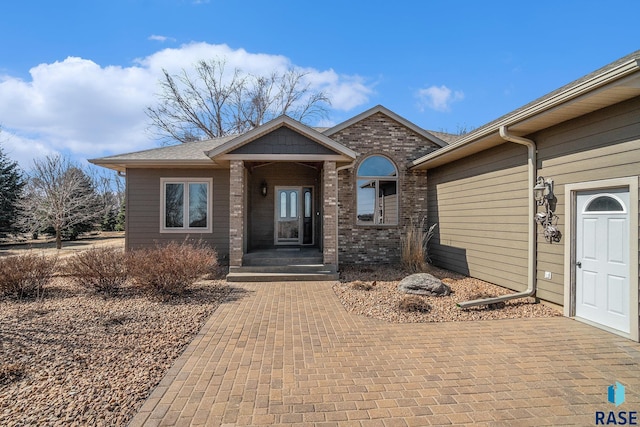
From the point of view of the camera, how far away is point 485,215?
7.67 meters

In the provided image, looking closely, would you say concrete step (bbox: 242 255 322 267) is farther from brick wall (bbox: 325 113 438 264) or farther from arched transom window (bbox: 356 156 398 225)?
arched transom window (bbox: 356 156 398 225)

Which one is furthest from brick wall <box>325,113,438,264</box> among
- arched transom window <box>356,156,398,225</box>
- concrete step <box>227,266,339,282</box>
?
concrete step <box>227,266,339,282</box>

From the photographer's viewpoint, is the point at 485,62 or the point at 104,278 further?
the point at 485,62

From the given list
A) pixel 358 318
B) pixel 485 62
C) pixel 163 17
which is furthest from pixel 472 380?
pixel 485 62

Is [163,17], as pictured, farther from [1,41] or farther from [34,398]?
[34,398]

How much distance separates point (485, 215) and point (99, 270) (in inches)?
Result: 325

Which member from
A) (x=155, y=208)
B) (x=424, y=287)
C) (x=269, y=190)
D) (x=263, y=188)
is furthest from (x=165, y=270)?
(x=269, y=190)

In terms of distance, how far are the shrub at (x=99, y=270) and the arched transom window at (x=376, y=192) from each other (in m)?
6.52

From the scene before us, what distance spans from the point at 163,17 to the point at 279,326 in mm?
8422

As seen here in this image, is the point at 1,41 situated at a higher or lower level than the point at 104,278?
higher

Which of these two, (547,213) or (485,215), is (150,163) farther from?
(547,213)

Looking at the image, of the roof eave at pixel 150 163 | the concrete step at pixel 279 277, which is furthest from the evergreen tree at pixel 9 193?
the concrete step at pixel 279 277

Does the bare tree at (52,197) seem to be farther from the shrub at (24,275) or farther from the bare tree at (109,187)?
the shrub at (24,275)

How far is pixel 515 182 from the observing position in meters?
6.65
